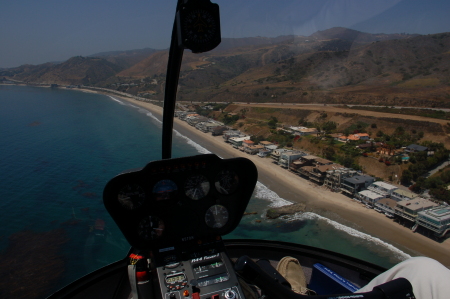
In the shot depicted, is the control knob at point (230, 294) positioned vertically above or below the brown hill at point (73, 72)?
below

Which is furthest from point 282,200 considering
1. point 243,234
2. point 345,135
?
point 345,135

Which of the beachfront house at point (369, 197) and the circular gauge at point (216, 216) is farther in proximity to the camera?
the beachfront house at point (369, 197)

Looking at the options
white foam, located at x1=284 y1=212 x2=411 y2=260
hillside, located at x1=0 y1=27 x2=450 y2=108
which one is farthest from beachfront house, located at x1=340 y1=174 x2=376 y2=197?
hillside, located at x1=0 y1=27 x2=450 y2=108

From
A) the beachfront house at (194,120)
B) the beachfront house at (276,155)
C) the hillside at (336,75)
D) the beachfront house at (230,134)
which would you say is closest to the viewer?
the beachfront house at (276,155)

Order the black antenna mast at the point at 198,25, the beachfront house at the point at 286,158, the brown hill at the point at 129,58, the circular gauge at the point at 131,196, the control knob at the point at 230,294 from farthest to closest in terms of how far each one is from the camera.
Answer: the brown hill at the point at 129,58 → the beachfront house at the point at 286,158 → the black antenna mast at the point at 198,25 → the circular gauge at the point at 131,196 → the control knob at the point at 230,294

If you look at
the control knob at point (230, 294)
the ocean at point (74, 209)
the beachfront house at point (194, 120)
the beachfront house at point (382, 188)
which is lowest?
the ocean at point (74, 209)

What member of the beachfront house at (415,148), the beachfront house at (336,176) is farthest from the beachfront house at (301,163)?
the beachfront house at (415,148)

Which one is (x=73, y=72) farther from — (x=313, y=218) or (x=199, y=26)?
(x=199, y=26)

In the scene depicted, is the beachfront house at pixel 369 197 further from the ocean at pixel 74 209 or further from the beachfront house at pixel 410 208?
the ocean at pixel 74 209
